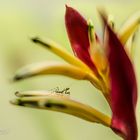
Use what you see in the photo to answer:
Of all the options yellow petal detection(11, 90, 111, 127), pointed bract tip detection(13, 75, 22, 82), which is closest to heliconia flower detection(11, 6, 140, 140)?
yellow petal detection(11, 90, 111, 127)

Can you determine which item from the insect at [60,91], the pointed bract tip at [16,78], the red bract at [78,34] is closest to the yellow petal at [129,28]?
the red bract at [78,34]

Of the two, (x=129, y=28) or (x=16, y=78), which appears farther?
(x=129, y=28)

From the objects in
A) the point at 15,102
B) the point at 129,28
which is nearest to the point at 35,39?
the point at 15,102

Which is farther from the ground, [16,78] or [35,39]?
[35,39]

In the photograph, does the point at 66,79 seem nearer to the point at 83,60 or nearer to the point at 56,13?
the point at 83,60

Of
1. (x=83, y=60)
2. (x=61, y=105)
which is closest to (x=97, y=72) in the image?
(x=83, y=60)

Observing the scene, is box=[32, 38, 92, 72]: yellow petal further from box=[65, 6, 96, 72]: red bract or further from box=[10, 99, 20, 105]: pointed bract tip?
box=[10, 99, 20, 105]: pointed bract tip

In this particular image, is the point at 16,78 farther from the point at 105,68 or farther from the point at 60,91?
the point at 105,68
